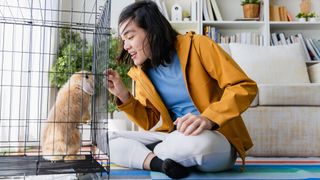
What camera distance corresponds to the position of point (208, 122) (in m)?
1.07

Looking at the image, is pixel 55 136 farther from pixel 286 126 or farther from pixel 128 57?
pixel 286 126

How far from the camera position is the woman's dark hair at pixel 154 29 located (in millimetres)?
1262

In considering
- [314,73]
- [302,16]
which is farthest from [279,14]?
[314,73]

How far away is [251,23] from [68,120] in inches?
103

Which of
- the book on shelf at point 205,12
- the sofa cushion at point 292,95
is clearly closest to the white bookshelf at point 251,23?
the book on shelf at point 205,12

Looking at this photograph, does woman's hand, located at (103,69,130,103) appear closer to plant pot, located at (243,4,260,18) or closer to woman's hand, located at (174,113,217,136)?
woman's hand, located at (174,113,217,136)

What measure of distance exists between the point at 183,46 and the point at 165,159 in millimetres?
423

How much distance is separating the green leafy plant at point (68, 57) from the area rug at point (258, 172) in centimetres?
108

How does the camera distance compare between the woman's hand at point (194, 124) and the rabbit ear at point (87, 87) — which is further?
the rabbit ear at point (87, 87)

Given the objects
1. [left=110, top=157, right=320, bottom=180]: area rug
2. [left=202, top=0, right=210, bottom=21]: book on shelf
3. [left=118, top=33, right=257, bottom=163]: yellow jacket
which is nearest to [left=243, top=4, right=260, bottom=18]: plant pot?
[left=202, top=0, right=210, bottom=21]: book on shelf

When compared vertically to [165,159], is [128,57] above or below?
above

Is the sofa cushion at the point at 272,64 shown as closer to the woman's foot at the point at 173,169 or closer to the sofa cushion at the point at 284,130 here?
the sofa cushion at the point at 284,130

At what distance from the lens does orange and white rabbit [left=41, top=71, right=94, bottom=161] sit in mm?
1119

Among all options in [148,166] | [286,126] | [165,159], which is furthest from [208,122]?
[286,126]
